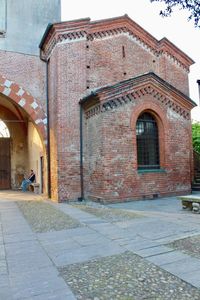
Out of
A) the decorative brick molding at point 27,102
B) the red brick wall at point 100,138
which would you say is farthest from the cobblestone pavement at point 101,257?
the decorative brick molding at point 27,102

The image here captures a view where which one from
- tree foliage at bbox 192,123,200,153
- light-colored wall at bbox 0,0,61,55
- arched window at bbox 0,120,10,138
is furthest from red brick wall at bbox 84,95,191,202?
tree foliage at bbox 192,123,200,153

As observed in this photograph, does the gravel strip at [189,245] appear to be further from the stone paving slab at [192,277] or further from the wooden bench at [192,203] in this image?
the wooden bench at [192,203]

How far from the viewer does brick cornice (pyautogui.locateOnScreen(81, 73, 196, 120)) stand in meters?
11.3

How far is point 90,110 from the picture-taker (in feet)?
39.8

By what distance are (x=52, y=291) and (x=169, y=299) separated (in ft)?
4.48

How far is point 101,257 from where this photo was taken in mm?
4699

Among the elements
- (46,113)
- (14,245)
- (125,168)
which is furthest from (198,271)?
(46,113)

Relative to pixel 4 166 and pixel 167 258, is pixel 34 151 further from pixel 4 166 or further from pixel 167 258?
pixel 167 258

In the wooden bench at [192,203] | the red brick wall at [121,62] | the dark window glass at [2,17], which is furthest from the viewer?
the dark window glass at [2,17]

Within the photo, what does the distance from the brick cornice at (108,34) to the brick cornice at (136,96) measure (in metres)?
3.17

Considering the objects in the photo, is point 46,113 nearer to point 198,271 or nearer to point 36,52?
point 36,52

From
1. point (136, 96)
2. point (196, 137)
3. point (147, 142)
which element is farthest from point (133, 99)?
point (196, 137)

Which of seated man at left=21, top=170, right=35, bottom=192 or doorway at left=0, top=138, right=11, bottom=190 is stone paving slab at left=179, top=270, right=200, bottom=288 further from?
doorway at left=0, top=138, right=11, bottom=190

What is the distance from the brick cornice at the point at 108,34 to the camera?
12.7 metres
